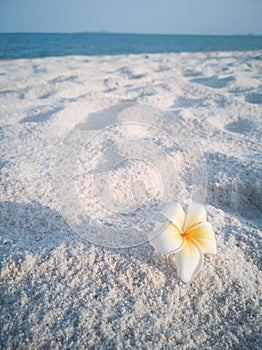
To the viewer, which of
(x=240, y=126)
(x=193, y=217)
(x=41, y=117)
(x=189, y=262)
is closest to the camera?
(x=189, y=262)

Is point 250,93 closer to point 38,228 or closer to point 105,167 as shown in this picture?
point 105,167

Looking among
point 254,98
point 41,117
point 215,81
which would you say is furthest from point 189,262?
point 215,81

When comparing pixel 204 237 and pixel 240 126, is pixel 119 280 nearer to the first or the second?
pixel 204 237

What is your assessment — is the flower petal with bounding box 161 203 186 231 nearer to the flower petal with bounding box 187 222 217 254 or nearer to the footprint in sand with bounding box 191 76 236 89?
the flower petal with bounding box 187 222 217 254

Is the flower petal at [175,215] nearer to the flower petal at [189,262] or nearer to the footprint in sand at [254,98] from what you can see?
the flower petal at [189,262]

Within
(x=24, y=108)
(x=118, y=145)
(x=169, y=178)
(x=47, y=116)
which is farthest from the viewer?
(x=24, y=108)

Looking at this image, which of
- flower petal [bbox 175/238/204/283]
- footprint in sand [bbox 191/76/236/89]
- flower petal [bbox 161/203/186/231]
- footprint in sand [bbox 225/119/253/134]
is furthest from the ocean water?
flower petal [bbox 175/238/204/283]

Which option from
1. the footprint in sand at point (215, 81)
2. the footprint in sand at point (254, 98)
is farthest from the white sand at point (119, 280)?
the footprint in sand at point (215, 81)

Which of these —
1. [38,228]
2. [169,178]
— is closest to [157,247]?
→ [38,228]
